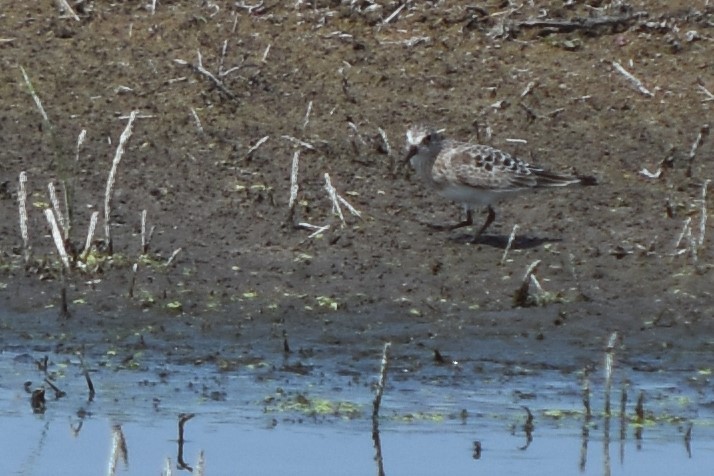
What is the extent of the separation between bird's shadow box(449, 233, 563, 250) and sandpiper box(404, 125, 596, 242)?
0.18ft

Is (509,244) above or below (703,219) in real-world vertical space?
below

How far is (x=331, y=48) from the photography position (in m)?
14.7

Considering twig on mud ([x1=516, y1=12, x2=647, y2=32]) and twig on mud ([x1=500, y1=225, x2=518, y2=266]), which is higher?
twig on mud ([x1=516, y1=12, x2=647, y2=32])

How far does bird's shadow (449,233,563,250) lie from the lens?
11.8 m

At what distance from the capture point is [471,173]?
1191 centimetres

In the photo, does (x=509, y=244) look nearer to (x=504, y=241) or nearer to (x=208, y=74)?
(x=504, y=241)

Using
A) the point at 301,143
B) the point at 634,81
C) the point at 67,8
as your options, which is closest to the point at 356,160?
the point at 301,143

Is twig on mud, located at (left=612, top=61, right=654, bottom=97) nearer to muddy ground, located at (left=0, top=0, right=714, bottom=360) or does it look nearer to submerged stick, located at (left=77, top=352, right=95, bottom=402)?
muddy ground, located at (left=0, top=0, right=714, bottom=360)

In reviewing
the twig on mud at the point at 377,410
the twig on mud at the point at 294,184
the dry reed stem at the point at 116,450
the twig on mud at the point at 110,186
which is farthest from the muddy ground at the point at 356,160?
the dry reed stem at the point at 116,450

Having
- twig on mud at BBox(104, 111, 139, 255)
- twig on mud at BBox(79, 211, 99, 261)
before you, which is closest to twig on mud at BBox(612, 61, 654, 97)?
twig on mud at BBox(104, 111, 139, 255)

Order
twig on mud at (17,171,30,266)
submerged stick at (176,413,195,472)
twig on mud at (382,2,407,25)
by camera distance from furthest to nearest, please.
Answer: twig on mud at (382,2,407,25) < twig on mud at (17,171,30,266) < submerged stick at (176,413,195,472)

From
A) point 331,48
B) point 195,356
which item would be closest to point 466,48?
point 331,48

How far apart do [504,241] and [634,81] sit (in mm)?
2681

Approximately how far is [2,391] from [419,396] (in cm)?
200
